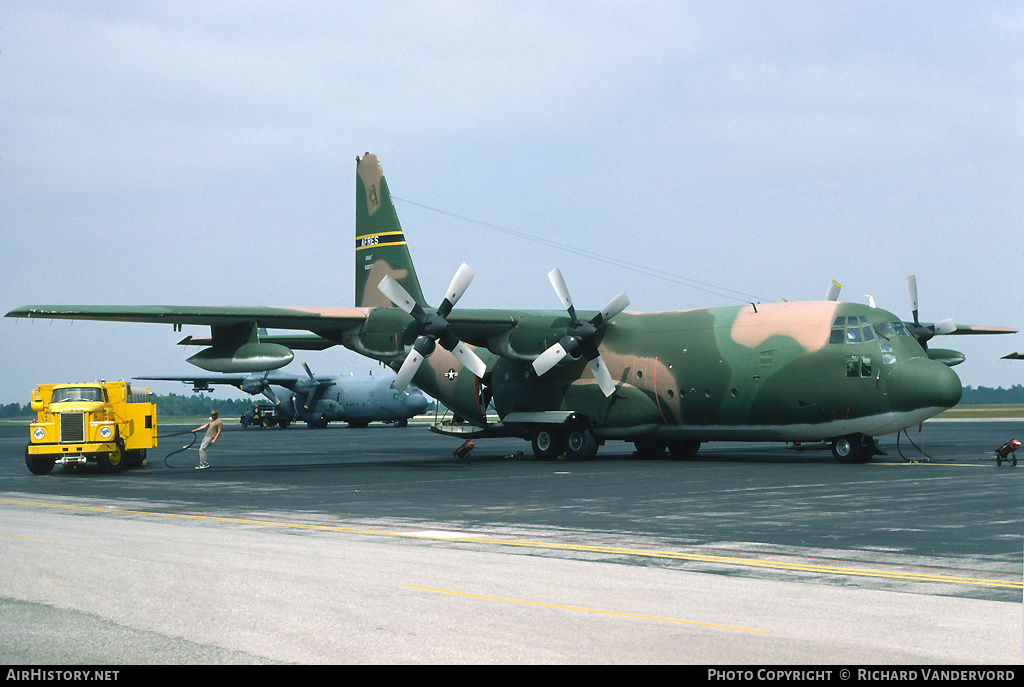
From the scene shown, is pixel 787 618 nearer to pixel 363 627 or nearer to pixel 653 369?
pixel 363 627

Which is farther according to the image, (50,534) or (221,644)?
(50,534)

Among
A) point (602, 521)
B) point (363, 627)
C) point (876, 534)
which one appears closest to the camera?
point (363, 627)

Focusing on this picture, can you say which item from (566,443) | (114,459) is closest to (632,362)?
(566,443)

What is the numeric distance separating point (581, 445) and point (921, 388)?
35.9 ft

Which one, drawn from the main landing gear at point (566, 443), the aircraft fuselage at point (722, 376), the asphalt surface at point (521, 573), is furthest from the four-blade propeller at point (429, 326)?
the asphalt surface at point (521, 573)

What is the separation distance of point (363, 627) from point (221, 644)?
1099 mm

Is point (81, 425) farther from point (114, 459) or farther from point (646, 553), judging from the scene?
point (646, 553)

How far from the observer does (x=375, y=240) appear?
3884cm

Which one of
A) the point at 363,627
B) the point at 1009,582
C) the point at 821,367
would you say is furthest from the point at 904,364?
the point at 363,627

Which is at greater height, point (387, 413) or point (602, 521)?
point (602, 521)

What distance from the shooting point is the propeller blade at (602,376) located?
105 feet

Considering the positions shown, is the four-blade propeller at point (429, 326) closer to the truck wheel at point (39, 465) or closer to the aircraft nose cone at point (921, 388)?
the truck wheel at point (39, 465)

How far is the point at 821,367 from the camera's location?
28.7 meters

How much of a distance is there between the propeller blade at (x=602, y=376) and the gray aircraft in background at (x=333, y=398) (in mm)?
37148
